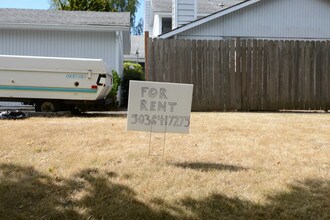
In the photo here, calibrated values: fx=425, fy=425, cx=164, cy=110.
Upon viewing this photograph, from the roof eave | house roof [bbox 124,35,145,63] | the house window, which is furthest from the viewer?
house roof [bbox 124,35,145,63]

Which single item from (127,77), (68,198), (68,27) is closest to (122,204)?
(68,198)

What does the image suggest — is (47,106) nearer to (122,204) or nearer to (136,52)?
(122,204)

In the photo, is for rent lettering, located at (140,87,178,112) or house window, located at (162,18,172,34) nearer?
for rent lettering, located at (140,87,178,112)

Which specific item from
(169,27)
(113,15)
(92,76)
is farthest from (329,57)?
(169,27)

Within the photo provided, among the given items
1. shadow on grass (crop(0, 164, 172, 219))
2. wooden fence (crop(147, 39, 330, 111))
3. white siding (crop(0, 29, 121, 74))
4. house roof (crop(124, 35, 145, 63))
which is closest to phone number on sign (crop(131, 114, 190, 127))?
shadow on grass (crop(0, 164, 172, 219))

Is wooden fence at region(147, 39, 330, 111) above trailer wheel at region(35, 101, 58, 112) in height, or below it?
above

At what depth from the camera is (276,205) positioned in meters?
4.14

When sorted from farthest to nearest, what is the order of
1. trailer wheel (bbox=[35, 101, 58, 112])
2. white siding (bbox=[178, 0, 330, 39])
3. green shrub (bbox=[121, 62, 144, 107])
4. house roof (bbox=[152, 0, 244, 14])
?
house roof (bbox=[152, 0, 244, 14]) → green shrub (bbox=[121, 62, 144, 107]) → white siding (bbox=[178, 0, 330, 39]) → trailer wheel (bbox=[35, 101, 58, 112])

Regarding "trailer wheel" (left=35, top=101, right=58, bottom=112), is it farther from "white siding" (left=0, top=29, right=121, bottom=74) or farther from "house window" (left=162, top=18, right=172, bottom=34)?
"house window" (left=162, top=18, right=172, bottom=34)

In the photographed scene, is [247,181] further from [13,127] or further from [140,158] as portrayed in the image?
[13,127]

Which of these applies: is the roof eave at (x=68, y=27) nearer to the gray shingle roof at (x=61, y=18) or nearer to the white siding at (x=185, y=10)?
the gray shingle roof at (x=61, y=18)

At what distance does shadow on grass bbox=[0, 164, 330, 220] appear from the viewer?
396cm

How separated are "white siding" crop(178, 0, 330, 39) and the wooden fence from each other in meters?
3.70

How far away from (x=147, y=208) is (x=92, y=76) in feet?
24.6
